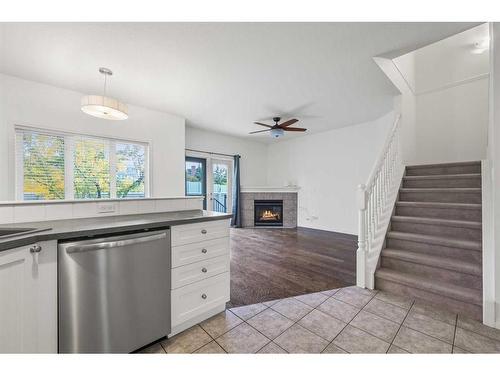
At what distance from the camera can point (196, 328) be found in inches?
62.2

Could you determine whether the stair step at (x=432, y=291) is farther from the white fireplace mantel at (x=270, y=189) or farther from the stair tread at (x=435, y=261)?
the white fireplace mantel at (x=270, y=189)

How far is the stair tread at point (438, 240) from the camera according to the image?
1908 millimetres

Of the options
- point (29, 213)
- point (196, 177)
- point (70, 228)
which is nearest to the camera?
point (70, 228)

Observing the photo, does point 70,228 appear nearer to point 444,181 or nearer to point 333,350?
point 333,350

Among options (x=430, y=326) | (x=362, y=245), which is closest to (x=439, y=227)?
(x=362, y=245)

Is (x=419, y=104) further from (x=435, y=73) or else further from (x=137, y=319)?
(x=137, y=319)

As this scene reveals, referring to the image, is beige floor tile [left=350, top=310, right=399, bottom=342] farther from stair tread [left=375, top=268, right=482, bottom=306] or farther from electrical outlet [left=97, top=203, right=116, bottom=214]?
electrical outlet [left=97, top=203, right=116, bottom=214]

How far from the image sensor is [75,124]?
320cm

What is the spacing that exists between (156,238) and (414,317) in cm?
216

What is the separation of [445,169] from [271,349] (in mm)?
3560

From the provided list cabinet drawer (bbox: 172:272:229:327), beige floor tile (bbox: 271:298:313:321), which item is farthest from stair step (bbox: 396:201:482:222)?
cabinet drawer (bbox: 172:272:229:327)

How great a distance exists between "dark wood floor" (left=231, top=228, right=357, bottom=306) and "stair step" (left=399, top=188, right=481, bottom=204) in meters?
1.21

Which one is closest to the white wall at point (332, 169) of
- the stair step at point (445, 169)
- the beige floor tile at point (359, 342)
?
the stair step at point (445, 169)

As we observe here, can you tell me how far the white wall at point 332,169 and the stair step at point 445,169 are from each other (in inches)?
43.7
